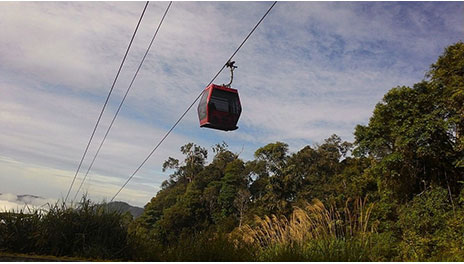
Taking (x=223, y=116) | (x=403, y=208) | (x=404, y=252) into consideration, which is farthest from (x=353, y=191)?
(x=223, y=116)

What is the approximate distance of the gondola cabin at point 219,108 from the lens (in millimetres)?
10531

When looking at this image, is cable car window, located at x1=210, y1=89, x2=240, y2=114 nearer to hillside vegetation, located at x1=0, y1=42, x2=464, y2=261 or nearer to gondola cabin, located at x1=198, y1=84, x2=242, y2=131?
gondola cabin, located at x1=198, y1=84, x2=242, y2=131

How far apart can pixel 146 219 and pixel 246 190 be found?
17811 millimetres

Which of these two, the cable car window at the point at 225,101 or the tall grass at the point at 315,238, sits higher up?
the cable car window at the point at 225,101

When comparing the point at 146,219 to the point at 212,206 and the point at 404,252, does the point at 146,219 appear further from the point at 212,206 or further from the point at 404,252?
the point at 404,252

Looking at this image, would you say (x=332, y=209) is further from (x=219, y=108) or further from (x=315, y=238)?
(x=219, y=108)

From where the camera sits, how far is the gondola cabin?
34.6 ft

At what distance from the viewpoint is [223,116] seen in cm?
1073

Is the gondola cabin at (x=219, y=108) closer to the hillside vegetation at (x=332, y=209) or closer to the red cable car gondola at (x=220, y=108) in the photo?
the red cable car gondola at (x=220, y=108)

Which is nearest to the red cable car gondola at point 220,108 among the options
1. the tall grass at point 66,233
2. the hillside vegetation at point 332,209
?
the hillside vegetation at point 332,209

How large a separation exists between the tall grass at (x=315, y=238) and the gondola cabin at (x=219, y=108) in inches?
198

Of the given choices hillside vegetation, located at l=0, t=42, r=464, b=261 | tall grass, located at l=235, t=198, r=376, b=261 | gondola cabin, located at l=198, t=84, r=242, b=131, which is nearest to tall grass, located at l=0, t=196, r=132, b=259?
hillside vegetation, located at l=0, t=42, r=464, b=261

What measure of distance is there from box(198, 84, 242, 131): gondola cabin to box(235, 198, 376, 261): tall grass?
5.03 m

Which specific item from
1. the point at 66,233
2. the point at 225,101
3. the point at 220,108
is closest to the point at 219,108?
the point at 220,108
